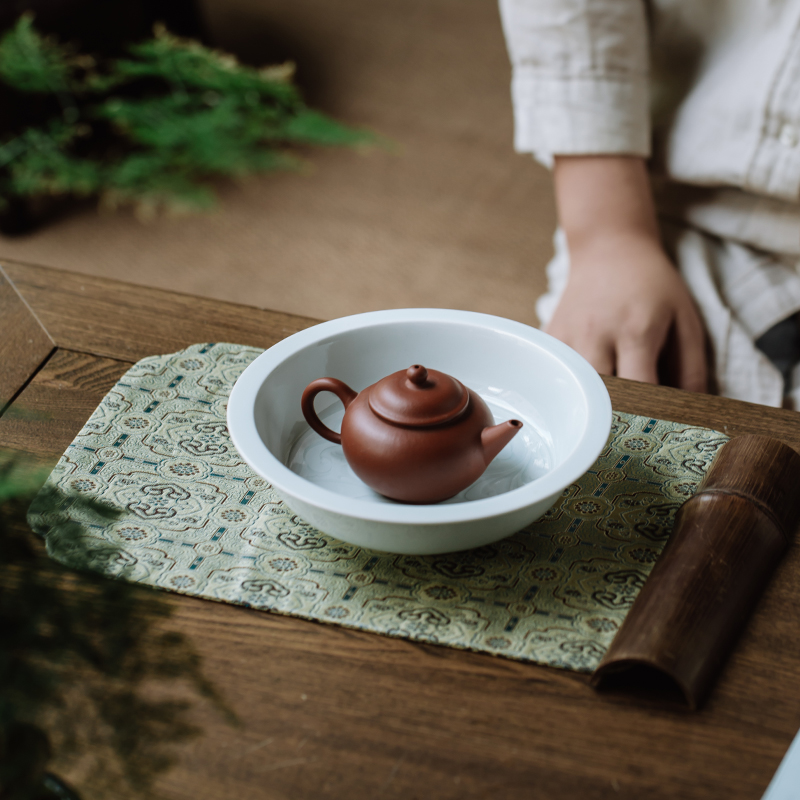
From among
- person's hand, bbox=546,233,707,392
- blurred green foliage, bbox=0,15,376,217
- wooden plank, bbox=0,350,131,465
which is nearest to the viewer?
wooden plank, bbox=0,350,131,465

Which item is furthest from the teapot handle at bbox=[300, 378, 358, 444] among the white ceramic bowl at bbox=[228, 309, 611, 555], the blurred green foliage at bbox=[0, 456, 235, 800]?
the blurred green foliage at bbox=[0, 456, 235, 800]

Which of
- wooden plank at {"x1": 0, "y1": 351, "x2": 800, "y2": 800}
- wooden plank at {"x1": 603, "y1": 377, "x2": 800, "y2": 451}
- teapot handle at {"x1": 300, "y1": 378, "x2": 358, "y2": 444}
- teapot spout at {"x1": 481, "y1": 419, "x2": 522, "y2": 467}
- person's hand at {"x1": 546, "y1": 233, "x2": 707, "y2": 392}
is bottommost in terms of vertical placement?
person's hand at {"x1": 546, "y1": 233, "x2": 707, "y2": 392}

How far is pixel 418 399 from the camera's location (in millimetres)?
415

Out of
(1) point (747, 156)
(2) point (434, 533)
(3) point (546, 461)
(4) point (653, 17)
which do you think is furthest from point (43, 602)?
(4) point (653, 17)

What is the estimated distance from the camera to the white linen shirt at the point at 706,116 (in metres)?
0.72

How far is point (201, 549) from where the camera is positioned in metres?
0.45

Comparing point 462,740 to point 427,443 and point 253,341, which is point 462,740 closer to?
point 427,443

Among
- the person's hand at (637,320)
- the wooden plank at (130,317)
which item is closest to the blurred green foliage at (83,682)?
the wooden plank at (130,317)

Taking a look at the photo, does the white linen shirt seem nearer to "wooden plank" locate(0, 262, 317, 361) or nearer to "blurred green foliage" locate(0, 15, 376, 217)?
"wooden plank" locate(0, 262, 317, 361)

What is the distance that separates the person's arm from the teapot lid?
33cm

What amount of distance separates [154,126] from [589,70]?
Answer: 1.36 meters

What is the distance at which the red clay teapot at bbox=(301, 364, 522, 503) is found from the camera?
41 centimetres

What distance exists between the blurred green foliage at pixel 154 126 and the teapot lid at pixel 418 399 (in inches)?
56.9

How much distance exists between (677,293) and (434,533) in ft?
1.46
